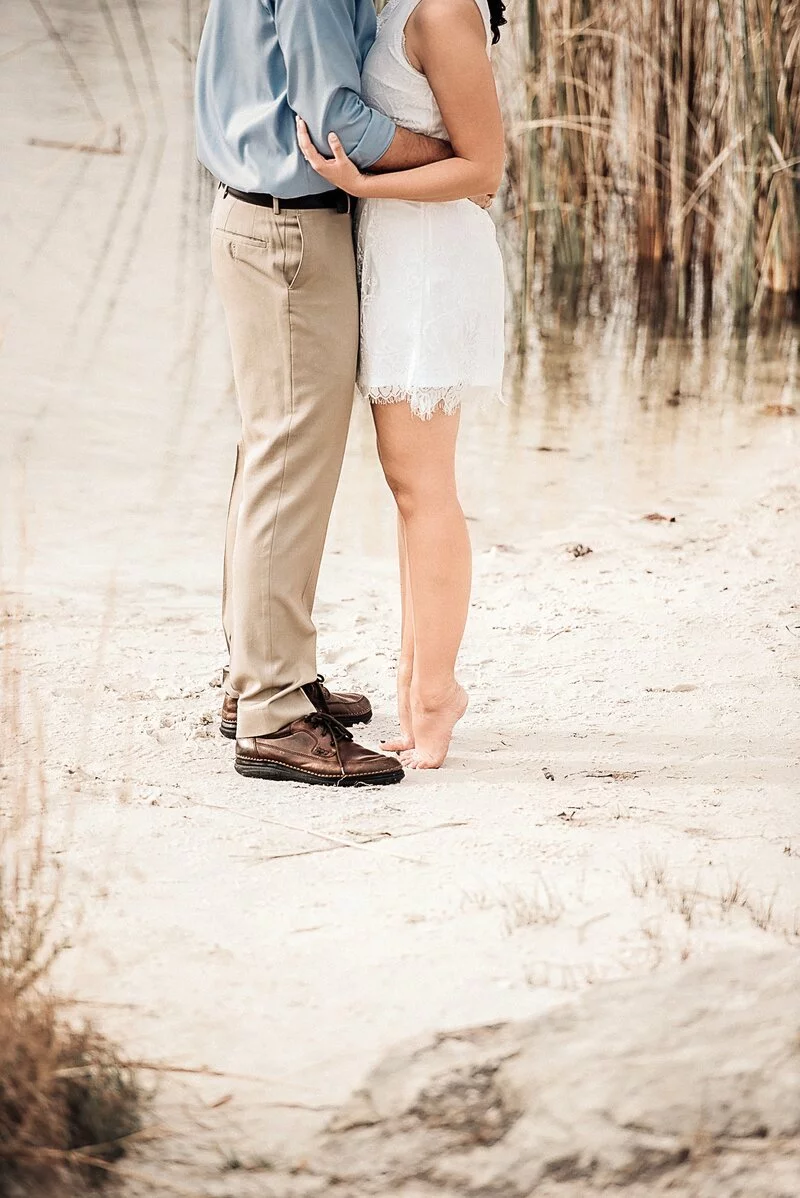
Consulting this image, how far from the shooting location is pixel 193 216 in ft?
19.5

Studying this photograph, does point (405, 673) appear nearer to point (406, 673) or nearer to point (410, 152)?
point (406, 673)

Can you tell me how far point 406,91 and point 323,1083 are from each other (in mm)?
1203

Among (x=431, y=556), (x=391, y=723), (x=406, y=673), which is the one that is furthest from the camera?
(x=391, y=723)

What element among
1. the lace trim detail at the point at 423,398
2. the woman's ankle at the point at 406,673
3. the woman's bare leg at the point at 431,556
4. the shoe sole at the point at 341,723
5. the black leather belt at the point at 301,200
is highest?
the black leather belt at the point at 301,200

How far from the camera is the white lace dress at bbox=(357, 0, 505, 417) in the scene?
1.86 meters

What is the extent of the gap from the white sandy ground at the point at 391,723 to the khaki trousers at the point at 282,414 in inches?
7.2

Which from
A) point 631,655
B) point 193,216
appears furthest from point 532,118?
point 631,655

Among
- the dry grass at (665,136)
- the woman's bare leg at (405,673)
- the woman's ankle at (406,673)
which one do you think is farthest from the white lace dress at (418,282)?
the dry grass at (665,136)

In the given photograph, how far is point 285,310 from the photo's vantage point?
6.13 ft

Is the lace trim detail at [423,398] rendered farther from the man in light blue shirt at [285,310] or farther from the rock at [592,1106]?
the rock at [592,1106]

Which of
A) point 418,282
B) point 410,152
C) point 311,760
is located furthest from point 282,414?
point 311,760

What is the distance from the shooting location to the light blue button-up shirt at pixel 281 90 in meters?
1.75

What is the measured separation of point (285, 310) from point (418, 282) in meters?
0.17

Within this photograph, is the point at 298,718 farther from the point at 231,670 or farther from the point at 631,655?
the point at 631,655
